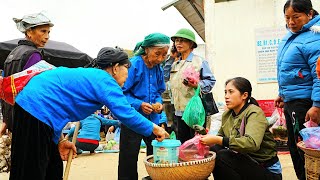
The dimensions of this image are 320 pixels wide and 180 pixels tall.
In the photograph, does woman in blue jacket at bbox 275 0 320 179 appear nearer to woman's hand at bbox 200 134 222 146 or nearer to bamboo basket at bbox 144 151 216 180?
woman's hand at bbox 200 134 222 146

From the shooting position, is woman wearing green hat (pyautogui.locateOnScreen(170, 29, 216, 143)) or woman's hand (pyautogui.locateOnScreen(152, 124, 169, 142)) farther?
woman wearing green hat (pyautogui.locateOnScreen(170, 29, 216, 143))

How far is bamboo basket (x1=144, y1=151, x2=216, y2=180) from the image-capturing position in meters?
2.69

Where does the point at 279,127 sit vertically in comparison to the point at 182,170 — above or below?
below

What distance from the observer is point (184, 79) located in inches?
147

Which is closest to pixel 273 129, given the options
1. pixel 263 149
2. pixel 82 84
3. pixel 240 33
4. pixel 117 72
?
pixel 263 149

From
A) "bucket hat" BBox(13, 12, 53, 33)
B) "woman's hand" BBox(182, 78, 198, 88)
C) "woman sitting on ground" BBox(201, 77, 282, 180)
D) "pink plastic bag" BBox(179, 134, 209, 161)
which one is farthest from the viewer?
"woman's hand" BBox(182, 78, 198, 88)

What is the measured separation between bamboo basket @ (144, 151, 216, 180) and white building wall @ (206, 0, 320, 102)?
403 cm

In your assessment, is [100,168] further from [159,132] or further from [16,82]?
[16,82]

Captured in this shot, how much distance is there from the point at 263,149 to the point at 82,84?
1.55 m

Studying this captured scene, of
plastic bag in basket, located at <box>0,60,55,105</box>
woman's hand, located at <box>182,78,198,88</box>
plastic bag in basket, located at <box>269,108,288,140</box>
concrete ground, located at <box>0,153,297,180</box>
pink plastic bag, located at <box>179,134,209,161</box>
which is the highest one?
plastic bag in basket, located at <box>0,60,55,105</box>

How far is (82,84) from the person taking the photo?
2465 millimetres

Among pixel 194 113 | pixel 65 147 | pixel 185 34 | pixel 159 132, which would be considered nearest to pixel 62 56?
pixel 185 34

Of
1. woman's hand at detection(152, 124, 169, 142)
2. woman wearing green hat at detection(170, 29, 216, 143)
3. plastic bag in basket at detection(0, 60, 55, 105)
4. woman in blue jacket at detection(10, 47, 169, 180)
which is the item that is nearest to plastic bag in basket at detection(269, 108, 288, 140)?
woman wearing green hat at detection(170, 29, 216, 143)

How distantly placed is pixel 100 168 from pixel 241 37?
3403 mm
